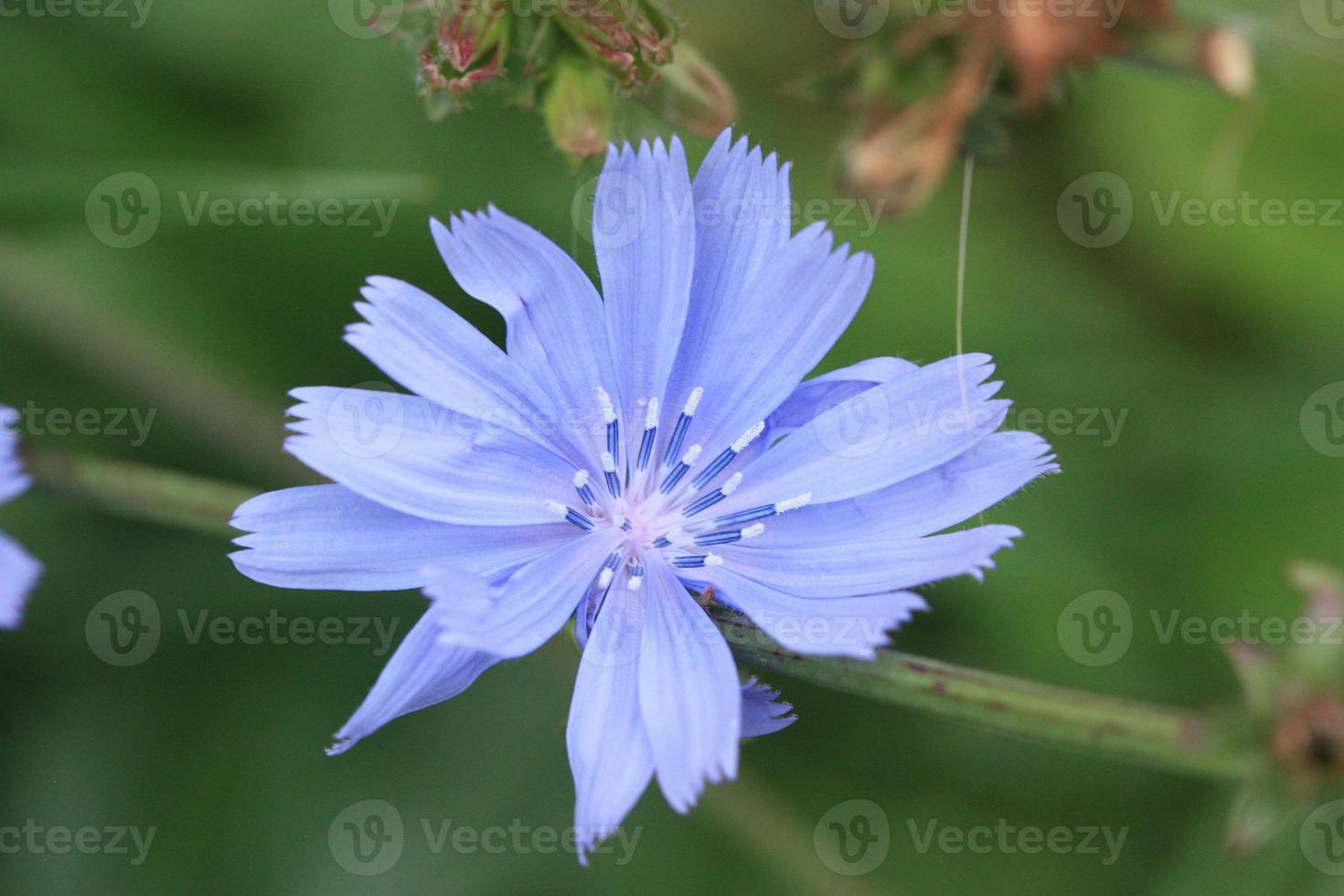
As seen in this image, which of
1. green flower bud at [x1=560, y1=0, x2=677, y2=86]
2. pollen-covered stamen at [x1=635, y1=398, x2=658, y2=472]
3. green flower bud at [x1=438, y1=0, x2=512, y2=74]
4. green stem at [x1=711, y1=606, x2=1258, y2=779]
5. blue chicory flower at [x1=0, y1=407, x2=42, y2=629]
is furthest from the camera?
pollen-covered stamen at [x1=635, y1=398, x2=658, y2=472]

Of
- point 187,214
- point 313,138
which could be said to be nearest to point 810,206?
point 313,138

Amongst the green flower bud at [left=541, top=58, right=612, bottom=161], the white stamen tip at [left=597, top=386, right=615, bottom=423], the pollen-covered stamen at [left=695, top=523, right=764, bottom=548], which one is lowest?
the pollen-covered stamen at [left=695, top=523, right=764, bottom=548]

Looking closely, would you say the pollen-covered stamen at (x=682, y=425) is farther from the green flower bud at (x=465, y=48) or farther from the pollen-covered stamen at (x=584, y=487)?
the green flower bud at (x=465, y=48)

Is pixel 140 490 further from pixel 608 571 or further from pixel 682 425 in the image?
pixel 682 425

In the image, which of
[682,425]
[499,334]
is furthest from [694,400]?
[499,334]

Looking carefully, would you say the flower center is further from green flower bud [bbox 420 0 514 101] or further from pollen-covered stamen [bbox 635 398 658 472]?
green flower bud [bbox 420 0 514 101]

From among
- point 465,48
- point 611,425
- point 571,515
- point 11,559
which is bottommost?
point 11,559

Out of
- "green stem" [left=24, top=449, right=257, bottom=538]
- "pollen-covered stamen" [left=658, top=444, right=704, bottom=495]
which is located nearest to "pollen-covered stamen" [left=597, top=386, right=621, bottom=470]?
"pollen-covered stamen" [left=658, top=444, right=704, bottom=495]
